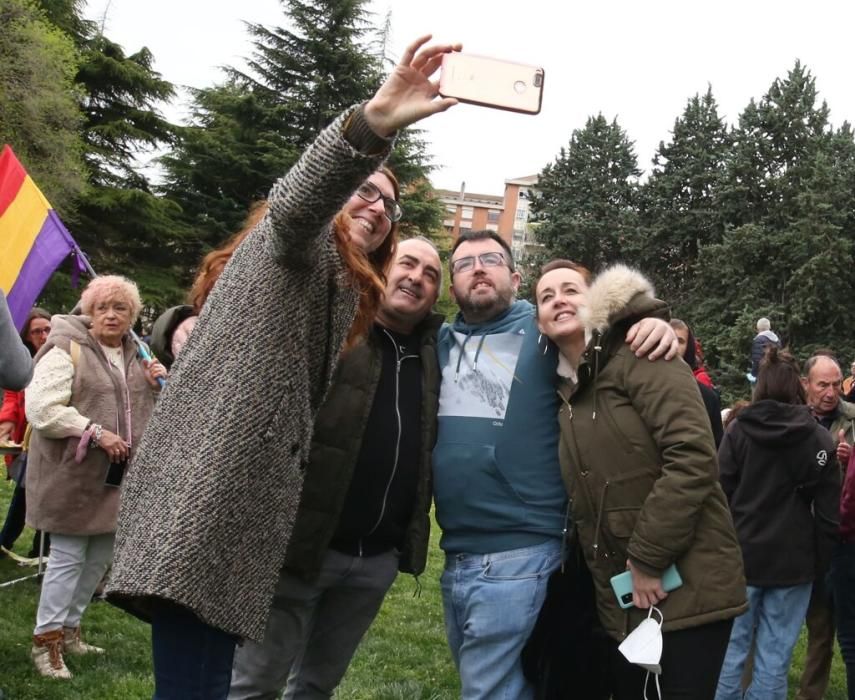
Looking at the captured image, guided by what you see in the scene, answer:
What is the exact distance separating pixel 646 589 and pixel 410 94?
1692mm

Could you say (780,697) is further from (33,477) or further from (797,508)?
(33,477)

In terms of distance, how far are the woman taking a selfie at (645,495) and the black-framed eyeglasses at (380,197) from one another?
0.82 m

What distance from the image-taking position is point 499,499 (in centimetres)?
277

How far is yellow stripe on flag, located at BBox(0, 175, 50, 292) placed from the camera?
5309mm

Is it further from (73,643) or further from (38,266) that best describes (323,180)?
(38,266)

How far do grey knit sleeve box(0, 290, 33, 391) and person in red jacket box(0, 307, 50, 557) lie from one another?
3.65 m

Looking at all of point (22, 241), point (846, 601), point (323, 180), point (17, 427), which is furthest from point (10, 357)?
point (846, 601)

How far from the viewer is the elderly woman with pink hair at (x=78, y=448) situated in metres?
4.39

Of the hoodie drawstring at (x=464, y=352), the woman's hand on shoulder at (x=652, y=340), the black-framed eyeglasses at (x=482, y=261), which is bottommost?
the hoodie drawstring at (x=464, y=352)

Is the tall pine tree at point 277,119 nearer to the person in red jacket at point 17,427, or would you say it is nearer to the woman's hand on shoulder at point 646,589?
the person in red jacket at point 17,427

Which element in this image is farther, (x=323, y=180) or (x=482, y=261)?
(x=482, y=261)

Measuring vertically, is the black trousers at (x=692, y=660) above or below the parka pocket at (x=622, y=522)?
below

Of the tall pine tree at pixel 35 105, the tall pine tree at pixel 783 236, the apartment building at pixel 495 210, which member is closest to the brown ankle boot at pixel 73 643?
the tall pine tree at pixel 35 105

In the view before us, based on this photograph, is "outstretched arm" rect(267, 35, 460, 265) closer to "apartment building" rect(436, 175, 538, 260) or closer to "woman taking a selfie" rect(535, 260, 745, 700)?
"woman taking a selfie" rect(535, 260, 745, 700)
